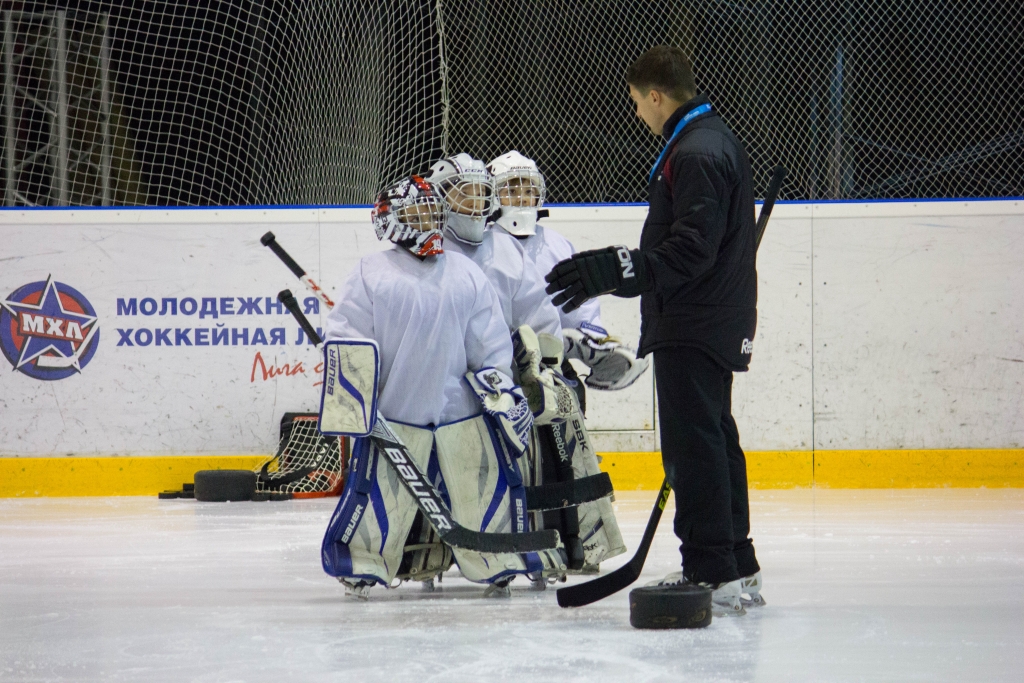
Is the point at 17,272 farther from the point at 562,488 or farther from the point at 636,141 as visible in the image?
the point at 562,488

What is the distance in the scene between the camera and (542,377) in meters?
3.43

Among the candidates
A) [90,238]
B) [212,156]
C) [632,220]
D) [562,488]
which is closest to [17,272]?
[90,238]

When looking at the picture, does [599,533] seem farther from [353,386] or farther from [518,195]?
[518,195]

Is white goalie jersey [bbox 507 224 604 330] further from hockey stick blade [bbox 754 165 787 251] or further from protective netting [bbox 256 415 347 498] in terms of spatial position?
protective netting [bbox 256 415 347 498]

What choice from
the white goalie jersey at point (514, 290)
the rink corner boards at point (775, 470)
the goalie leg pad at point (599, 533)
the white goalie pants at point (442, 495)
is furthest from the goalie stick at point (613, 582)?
the rink corner boards at point (775, 470)

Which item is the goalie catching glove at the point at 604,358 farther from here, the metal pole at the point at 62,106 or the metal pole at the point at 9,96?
the metal pole at the point at 9,96

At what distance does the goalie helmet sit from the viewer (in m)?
3.26

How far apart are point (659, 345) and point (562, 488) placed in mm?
799

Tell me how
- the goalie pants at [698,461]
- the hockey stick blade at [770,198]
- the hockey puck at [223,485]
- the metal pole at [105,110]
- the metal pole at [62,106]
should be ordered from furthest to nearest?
the metal pole at [105,110] → the metal pole at [62,106] → the hockey puck at [223,485] → the hockey stick blade at [770,198] → the goalie pants at [698,461]

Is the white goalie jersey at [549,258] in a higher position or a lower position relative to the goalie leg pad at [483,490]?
higher

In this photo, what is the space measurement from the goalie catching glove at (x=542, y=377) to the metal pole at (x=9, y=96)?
13.1ft

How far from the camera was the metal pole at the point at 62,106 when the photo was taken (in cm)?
641

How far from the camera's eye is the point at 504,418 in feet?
10.6

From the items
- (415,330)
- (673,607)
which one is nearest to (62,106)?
(415,330)
